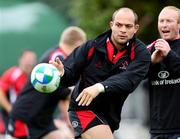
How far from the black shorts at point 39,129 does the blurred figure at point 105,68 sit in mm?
3012

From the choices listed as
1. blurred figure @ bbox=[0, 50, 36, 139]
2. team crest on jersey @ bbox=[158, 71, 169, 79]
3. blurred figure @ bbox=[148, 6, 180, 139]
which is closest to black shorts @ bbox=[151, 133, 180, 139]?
blurred figure @ bbox=[148, 6, 180, 139]

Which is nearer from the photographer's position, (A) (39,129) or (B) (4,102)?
(A) (39,129)

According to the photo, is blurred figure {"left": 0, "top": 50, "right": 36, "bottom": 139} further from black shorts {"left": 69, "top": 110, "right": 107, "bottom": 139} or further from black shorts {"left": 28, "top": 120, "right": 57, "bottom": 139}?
black shorts {"left": 69, "top": 110, "right": 107, "bottom": 139}

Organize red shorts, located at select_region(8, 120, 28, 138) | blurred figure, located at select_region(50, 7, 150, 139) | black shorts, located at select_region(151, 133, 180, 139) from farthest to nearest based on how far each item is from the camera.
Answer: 1. red shorts, located at select_region(8, 120, 28, 138)
2. black shorts, located at select_region(151, 133, 180, 139)
3. blurred figure, located at select_region(50, 7, 150, 139)

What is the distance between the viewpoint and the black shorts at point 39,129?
42.8 feet

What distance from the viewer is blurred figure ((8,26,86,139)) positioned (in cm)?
1272

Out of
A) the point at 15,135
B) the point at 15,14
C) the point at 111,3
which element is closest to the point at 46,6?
the point at 15,14

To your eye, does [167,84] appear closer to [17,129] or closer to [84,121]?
[84,121]

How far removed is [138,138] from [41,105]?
6396 millimetres

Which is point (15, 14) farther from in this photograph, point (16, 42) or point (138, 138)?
point (138, 138)

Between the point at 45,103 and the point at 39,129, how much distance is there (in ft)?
1.50

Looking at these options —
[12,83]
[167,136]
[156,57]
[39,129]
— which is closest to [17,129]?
[39,129]

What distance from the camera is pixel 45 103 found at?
12.9 meters

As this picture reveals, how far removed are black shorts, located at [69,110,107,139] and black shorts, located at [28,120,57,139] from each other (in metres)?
3.07
